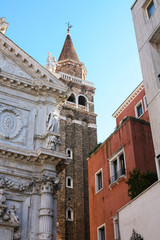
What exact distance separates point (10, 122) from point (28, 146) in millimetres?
1697

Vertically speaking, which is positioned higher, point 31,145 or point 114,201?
point 31,145

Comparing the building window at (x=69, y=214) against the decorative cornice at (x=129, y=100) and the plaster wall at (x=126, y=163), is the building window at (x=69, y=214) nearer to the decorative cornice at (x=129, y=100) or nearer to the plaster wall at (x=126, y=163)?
the decorative cornice at (x=129, y=100)

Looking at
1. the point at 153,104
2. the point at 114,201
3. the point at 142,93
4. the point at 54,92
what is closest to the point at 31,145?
the point at 54,92

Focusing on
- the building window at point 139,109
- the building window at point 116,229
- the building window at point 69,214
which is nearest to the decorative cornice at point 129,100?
the building window at point 139,109

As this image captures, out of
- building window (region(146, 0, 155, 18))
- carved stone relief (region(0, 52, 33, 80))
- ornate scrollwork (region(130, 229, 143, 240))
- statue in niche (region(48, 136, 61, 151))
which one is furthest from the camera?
carved stone relief (region(0, 52, 33, 80))

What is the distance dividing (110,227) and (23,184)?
204 inches

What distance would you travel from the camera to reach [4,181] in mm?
17391

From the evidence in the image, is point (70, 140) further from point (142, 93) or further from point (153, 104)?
point (153, 104)

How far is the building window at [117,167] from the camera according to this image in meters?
19.3

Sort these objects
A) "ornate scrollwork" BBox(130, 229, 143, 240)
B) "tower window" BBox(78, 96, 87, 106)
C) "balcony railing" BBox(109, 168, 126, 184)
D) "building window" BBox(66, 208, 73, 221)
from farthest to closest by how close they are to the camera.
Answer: "tower window" BBox(78, 96, 87, 106) → "building window" BBox(66, 208, 73, 221) → "balcony railing" BBox(109, 168, 126, 184) → "ornate scrollwork" BBox(130, 229, 143, 240)

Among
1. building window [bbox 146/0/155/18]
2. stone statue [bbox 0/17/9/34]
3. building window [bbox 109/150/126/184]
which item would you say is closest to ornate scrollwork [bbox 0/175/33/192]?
building window [bbox 109/150/126/184]

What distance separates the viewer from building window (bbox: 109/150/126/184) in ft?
63.3

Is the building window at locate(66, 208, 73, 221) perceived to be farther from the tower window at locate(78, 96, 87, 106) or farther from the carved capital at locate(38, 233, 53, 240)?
A: the carved capital at locate(38, 233, 53, 240)

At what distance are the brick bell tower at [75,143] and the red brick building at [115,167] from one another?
34.0 ft
